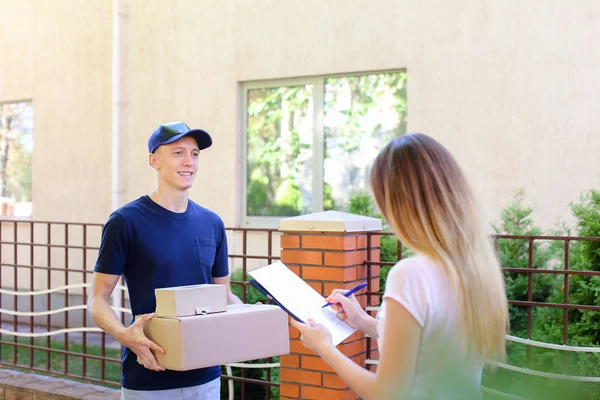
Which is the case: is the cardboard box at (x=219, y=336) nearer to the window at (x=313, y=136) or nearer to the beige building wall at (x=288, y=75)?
the beige building wall at (x=288, y=75)

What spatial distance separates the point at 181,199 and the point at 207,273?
0.33 meters

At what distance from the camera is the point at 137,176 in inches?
338

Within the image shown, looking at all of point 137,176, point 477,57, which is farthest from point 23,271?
point 477,57

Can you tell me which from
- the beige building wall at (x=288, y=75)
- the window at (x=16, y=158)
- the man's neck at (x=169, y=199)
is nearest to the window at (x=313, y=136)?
the beige building wall at (x=288, y=75)

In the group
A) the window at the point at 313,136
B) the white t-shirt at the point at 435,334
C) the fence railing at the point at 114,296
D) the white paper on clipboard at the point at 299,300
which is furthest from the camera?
the window at the point at 313,136

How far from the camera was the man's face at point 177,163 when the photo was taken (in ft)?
9.91

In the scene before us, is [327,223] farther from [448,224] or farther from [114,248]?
[448,224]

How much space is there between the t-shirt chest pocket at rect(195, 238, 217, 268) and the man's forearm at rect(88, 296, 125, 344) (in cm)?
43

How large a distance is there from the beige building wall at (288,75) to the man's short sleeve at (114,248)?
426cm

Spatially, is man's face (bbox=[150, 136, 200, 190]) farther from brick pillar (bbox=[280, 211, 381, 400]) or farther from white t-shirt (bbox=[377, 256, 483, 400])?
white t-shirt (bbox=[377, 256, 483, 400])

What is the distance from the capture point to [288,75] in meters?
7.56

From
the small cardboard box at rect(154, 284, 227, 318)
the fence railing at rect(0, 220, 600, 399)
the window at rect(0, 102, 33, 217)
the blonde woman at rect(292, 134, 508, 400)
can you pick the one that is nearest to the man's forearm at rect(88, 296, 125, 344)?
the small cardboard box at rect(154, 284, 227, 318)

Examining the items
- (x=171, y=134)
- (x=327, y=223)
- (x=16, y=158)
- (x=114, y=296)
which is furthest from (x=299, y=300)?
(x=16, y=158)

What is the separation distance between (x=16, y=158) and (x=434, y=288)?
9.42 m
